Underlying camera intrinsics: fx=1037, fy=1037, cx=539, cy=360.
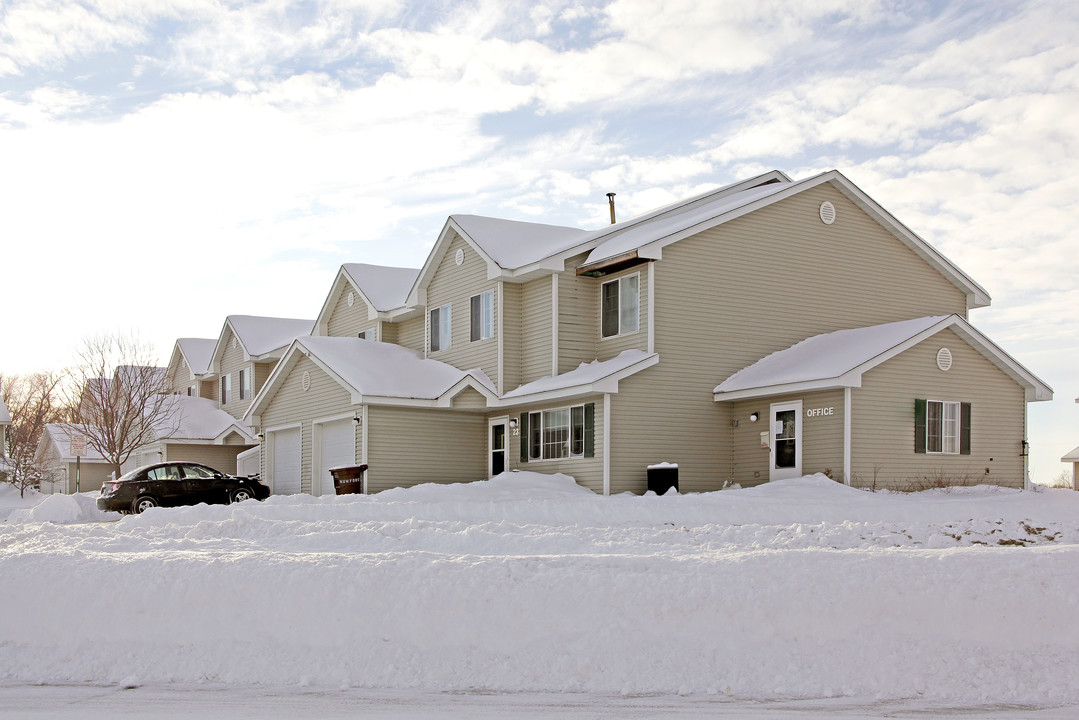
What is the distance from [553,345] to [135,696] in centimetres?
1814

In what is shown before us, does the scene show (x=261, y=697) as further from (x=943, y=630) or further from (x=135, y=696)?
(x=943, y=630)

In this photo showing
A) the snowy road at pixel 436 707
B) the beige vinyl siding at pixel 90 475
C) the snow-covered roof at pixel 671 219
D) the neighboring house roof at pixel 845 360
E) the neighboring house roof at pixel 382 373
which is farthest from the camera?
the beige vinyl siding at pixel 90 475

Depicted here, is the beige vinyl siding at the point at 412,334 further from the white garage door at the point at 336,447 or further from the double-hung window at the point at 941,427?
the double-hung window at the point at 941,427

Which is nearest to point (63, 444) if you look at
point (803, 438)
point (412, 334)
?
point (412, 334)

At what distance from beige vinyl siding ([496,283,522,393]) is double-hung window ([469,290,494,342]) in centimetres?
65

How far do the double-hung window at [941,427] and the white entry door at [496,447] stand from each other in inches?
409

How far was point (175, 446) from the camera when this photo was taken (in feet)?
142

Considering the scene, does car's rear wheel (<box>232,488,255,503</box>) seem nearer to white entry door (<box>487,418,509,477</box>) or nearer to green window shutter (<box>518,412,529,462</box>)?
white entry door (<box>487,418,509,477</box>)

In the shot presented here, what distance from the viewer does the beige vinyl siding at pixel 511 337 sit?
27.0 meters

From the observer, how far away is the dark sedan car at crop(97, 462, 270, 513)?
82.3 feet

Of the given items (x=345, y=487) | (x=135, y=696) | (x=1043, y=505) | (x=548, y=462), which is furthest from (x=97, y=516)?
(x=1043, y=505)

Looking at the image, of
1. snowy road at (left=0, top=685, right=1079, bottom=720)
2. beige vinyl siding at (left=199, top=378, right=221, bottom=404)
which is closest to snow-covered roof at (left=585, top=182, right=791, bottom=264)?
snowy road at (left=0, top=685, right=1079, bottom=720)

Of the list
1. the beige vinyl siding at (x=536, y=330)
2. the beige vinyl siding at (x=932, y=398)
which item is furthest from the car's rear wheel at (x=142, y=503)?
the beige vinyl siding at (x=932, y=398)

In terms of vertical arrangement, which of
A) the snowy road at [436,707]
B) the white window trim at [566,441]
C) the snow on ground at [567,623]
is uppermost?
the white window trim at [566,441]
